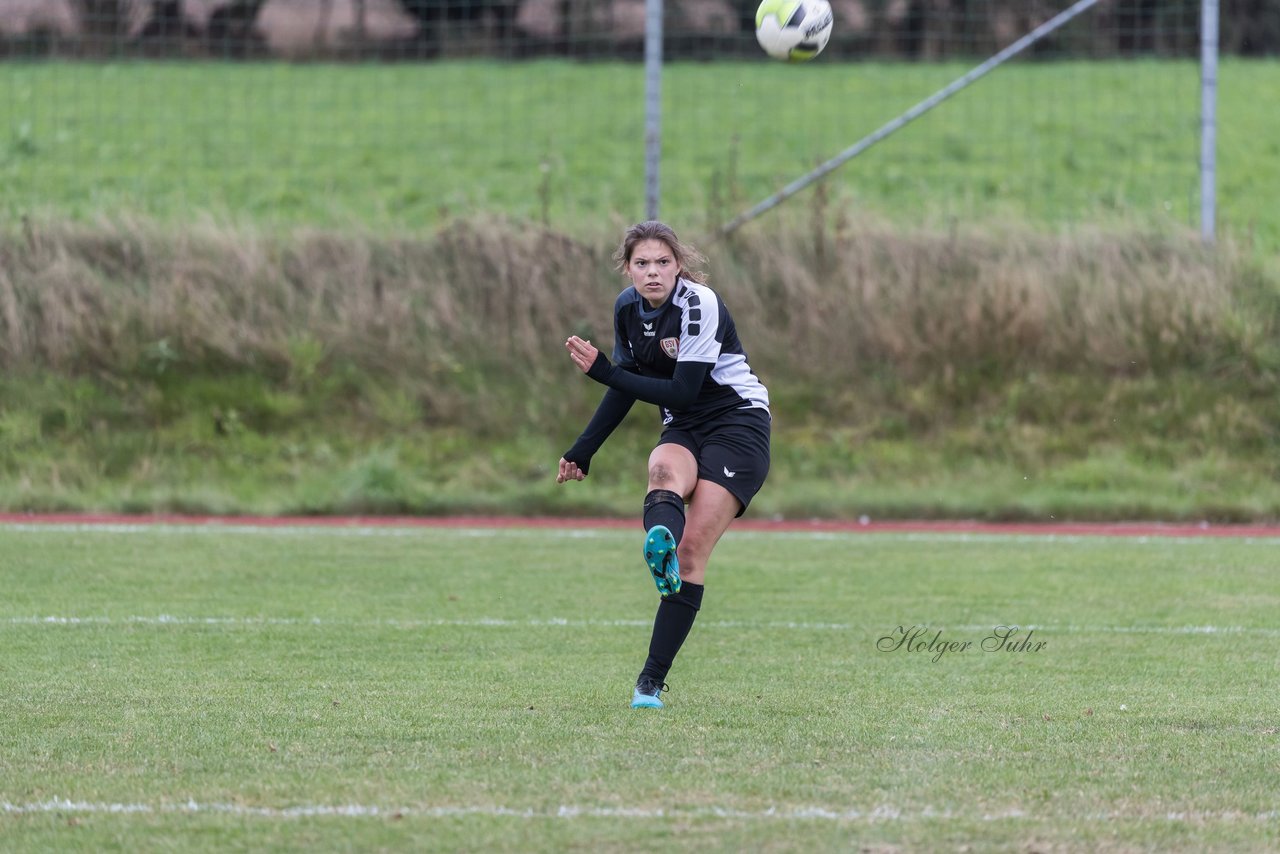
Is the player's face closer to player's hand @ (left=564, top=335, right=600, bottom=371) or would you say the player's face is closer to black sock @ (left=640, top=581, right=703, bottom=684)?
player's hand @ (left=564, top=335, right=600, bottom=371)

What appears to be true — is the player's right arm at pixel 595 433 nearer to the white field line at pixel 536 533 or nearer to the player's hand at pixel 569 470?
the player's hand at pixel 569 470

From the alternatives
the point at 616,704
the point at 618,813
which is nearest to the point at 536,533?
the point at 616,704

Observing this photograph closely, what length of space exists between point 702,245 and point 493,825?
38.8 feet

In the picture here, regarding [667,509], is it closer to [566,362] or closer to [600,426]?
[600,426]

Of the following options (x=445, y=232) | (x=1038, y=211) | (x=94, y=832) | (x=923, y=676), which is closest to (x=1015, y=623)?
(x=923, y=676)

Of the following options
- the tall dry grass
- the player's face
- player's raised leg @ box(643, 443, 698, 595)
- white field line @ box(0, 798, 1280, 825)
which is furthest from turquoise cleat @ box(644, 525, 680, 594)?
the tall dry grass

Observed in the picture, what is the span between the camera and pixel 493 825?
14.2 feet

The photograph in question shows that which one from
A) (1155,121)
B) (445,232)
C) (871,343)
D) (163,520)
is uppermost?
(1155,121)

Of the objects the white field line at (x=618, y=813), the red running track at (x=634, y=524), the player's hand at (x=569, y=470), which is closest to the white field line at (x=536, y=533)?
the red running track at (x=634, y=524)

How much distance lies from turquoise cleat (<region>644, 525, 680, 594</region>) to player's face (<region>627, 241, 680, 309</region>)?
0.99 m

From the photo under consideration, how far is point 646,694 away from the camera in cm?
607

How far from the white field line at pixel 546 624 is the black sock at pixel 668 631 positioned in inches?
79.6

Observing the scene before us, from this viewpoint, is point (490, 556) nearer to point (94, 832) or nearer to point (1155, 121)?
point (94, 832)

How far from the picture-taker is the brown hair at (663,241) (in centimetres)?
636
